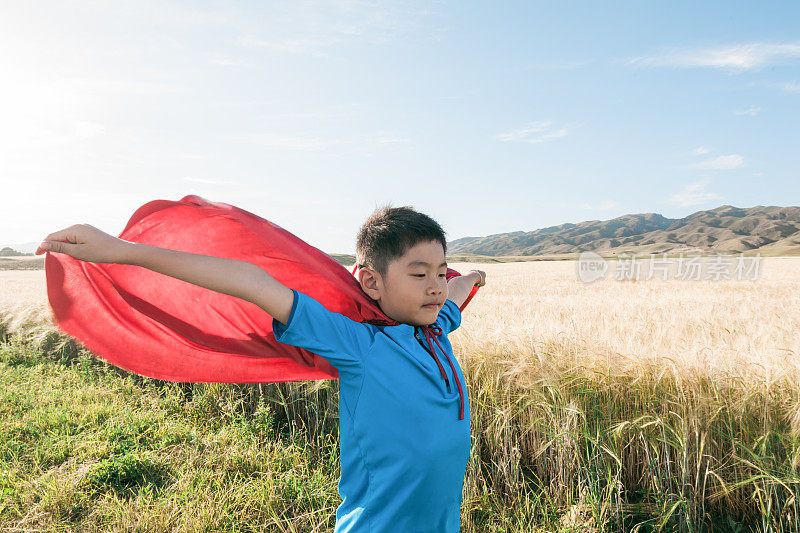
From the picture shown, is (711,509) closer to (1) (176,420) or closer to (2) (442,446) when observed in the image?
(2) (442,446)

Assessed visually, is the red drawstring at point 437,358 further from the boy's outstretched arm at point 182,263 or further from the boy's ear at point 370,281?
the boy's outstretched arm at point 182,263

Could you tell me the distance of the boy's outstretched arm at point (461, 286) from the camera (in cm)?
250

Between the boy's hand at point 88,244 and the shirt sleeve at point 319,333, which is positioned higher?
the boy's hand at point 88,244

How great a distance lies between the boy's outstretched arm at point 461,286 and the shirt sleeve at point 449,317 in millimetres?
128

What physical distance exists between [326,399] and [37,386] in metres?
3.84

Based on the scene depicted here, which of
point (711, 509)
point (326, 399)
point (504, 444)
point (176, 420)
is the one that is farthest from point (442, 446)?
point (176, 420)

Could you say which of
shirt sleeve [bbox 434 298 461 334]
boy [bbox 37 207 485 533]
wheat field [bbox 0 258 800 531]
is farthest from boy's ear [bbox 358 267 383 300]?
wheat field [bbox 0 258 800 531]

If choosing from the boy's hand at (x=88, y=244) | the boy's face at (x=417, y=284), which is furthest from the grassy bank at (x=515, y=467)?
the boy's hand at (x=88, y=244)

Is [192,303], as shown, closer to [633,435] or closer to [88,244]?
[88,244]

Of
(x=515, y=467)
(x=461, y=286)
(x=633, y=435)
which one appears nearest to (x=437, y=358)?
(x=461, y=286)

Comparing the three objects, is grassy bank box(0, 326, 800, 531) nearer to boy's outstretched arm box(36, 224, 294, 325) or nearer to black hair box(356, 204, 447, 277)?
black hair box(356, 204, 447, 277)

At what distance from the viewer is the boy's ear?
6.17 feet

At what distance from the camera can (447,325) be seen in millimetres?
2240

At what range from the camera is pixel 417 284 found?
1759mm
